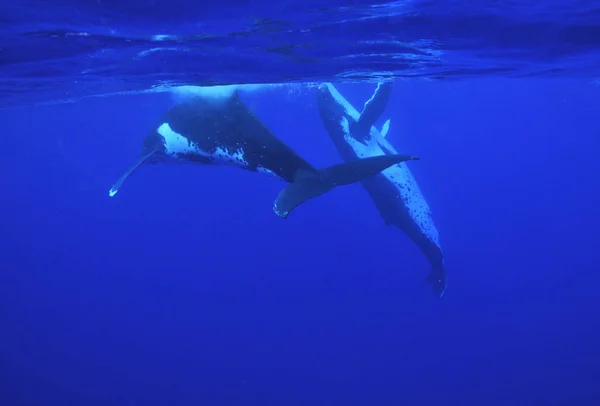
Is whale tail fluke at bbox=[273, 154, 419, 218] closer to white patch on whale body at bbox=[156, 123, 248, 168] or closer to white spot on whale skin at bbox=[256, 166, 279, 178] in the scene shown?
white spot on whale skin at bbox=[256, 166, 279, 178]

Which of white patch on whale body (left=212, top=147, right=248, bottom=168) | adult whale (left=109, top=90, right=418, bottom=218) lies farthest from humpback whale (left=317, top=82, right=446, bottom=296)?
white patch on whale body (left=212, top=147, right=248, bottom=168)

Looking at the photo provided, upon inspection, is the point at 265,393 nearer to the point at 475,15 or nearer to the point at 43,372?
the point at 43,372

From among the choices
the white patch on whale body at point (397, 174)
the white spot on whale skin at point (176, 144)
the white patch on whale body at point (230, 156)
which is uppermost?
the white patch on whale body at point (397, 174)

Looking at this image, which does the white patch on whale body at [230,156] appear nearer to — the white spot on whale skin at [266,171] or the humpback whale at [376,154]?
the white spot on whale skin at [266,171]

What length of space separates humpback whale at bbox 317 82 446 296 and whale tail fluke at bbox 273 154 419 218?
5.84m

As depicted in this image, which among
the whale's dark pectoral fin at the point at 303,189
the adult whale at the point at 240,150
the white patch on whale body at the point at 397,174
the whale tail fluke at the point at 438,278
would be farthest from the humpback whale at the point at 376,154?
the whale's dark pectoral fin at the point at 303,189

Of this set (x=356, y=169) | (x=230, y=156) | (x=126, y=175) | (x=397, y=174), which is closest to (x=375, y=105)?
(x=397, y=174)

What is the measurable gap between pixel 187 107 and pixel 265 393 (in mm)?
24414

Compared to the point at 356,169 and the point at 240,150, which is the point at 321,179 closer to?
the point at 356,169

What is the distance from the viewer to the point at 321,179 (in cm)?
667

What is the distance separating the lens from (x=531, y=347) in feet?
100

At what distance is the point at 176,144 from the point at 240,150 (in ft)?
4.38

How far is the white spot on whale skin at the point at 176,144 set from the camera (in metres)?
7.46

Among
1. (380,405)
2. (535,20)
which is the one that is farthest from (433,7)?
(380,405)
